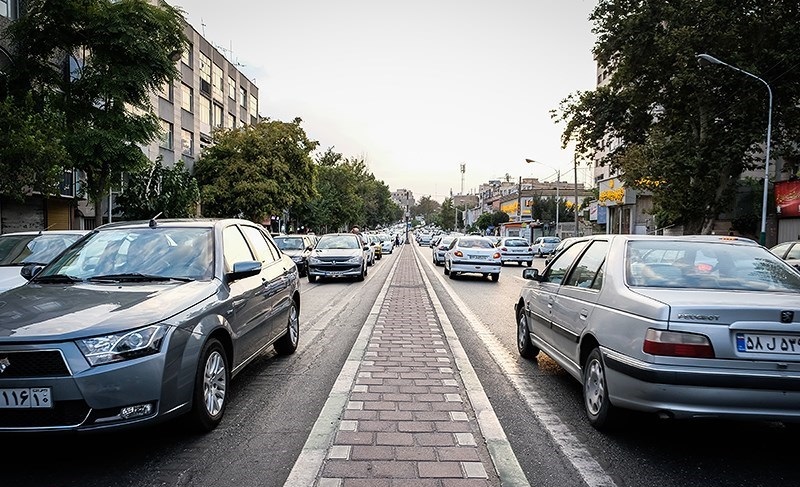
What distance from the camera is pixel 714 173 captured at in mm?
24828

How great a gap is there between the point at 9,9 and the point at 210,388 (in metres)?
21.9

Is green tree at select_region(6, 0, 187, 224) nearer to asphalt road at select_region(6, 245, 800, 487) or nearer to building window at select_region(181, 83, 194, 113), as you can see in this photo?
asphalt road at select_region(6, 245, 800, 487)

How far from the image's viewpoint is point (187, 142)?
36094 mm

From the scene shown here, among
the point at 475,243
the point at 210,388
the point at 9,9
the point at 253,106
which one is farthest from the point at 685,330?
the point at 253,106

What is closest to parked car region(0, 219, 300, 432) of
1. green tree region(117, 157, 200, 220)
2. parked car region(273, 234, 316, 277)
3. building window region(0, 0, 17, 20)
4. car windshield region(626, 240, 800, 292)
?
car windshield region(626, 240, 800, 292)

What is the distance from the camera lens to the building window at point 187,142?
35.4 meters

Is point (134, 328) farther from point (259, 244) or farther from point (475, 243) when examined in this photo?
point (475, 243)

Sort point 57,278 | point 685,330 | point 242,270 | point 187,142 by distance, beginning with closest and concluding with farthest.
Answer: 1. point 685,330
2. point 57,278
3. point 242,270
4. point 187,142

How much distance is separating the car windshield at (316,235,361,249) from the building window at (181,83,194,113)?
21.1 metres

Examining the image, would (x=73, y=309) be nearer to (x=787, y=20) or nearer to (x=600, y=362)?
(x=600, y=362)

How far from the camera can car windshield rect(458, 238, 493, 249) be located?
19.7 m

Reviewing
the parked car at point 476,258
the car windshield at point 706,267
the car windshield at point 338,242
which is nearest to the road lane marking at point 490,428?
the car windshield at point 706,267

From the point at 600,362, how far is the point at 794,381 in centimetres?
124

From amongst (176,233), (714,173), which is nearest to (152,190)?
(176,233)
